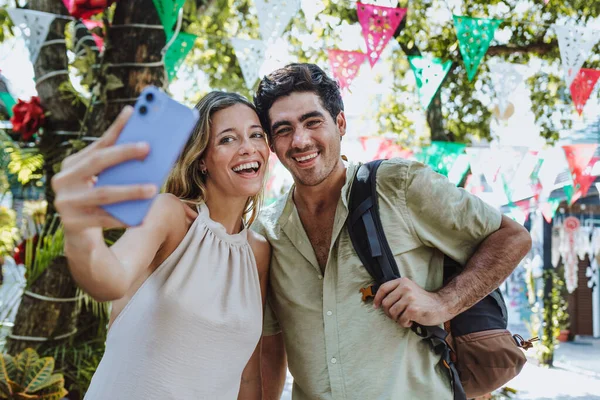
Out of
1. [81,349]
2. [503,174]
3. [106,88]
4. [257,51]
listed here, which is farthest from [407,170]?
[503,174]

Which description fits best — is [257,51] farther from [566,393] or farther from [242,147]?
[566,393]

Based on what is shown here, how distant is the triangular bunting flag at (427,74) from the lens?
6414mm

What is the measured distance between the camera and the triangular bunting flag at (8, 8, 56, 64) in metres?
4.42

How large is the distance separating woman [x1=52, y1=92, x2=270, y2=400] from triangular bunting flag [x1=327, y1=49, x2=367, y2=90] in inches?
181

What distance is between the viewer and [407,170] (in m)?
1.96

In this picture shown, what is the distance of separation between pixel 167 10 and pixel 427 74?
335 centimetres

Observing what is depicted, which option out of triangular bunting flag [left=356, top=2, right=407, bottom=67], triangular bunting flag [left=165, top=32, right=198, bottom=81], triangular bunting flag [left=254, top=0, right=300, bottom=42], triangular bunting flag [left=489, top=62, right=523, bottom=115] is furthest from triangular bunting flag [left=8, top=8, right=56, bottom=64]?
triangular bunting flag [left=489, top=62, right=523, bottom=115]

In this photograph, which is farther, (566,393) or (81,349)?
(566,393)

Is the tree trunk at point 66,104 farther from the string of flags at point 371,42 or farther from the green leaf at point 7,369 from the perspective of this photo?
the green leaf at point 7,369

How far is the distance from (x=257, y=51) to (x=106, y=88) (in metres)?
2.09

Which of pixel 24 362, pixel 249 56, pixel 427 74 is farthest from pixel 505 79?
pixel 24 362

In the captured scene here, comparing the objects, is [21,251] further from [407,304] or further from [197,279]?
[407,304]

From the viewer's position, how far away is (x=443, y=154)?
324 inches

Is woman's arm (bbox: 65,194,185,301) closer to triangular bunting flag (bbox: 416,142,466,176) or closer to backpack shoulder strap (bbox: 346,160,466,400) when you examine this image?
backpack shoulder strap (bbox: 346,160,466,400)
